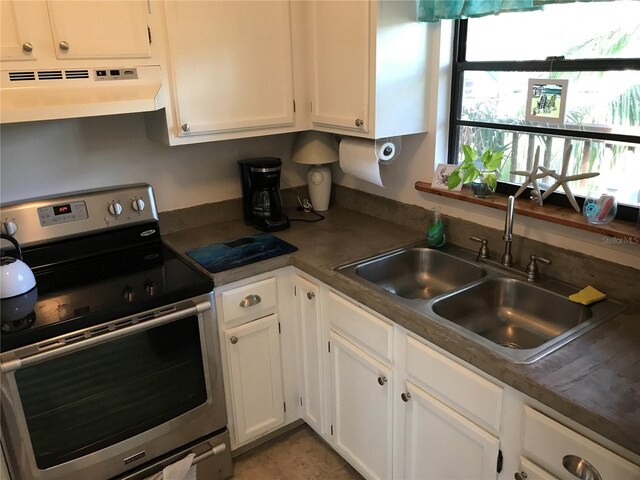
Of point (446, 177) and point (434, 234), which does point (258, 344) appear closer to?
point (434, 234)

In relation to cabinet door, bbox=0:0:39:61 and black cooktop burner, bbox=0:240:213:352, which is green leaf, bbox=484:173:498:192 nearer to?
black cooktop burner, bbox=0:240:213:352

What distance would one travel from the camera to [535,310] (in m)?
1.76

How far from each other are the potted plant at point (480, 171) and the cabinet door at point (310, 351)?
698 mm

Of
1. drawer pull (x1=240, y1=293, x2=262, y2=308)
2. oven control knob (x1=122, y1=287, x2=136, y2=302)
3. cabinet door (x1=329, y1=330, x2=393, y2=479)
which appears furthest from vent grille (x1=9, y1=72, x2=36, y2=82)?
cabinet door (x1=329, y1=330, x2=393, y2=479)

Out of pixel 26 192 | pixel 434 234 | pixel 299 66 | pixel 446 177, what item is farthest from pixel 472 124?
pixel 26 192

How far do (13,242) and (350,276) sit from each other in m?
1.17

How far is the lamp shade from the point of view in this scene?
2.46 meters

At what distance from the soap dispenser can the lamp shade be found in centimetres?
62

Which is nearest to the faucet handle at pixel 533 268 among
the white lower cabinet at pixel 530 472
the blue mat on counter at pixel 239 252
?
the white lower cabinet at pixel 530 472

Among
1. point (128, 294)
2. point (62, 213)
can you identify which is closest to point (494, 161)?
point (128, 294)

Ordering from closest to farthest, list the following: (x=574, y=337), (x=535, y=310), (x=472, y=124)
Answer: (x=574, y=337) < (x=535, y=310) < (x=472, y=124)

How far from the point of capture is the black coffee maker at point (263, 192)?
231 cm

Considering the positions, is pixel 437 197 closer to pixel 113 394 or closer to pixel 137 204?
pixel 137 204

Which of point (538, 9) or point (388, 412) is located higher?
point (538, 9)
